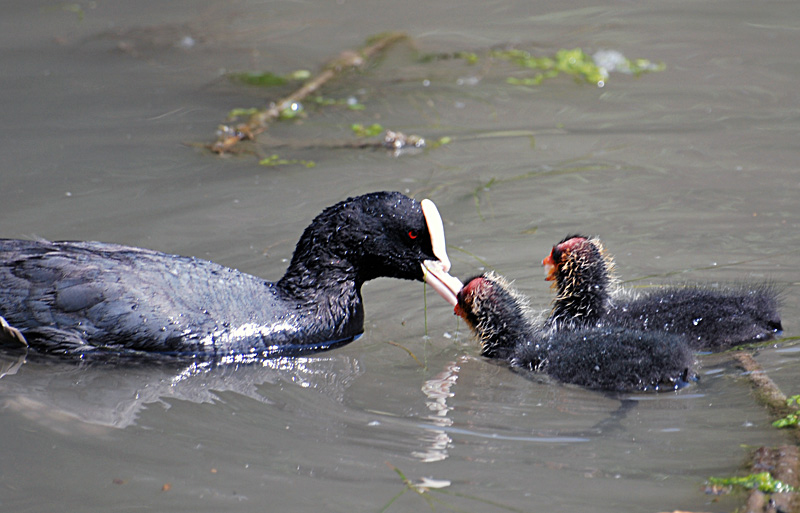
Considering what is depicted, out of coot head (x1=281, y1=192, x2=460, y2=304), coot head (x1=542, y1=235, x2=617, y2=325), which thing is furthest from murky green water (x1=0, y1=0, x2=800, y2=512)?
coot head (x1=542, y1=235, x2=617, y2=325)

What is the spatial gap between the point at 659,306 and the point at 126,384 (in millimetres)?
2393

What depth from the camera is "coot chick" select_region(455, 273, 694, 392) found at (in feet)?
12.8

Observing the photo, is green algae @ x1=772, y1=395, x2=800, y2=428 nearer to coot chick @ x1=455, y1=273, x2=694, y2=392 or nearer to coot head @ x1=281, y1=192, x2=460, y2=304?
coot chick @ x1=455, y1=273, x2=694, y2=392

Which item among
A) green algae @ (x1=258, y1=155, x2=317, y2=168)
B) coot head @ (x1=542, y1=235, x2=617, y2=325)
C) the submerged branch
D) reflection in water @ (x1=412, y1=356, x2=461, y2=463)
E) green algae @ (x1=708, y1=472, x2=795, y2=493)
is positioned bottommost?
reflection in water @ (x1=412, y1=356, x2=461, y2=463)

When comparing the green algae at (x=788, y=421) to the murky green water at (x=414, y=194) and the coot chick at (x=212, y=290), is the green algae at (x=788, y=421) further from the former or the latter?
the coot chick at (x=212, y=290)

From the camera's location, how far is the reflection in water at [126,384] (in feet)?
12.7

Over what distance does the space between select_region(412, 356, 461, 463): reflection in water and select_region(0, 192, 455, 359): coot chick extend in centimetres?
54

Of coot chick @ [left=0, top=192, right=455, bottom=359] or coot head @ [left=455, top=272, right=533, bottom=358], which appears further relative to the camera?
coot head @ [left=455, top=272, right=533, bottom=358]

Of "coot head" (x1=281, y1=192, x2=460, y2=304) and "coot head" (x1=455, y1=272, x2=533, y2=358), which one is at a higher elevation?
"coot head" (x1=281, y1=192, x2=460, y2=304)

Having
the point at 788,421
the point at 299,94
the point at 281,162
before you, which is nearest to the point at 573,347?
the point at 788,421

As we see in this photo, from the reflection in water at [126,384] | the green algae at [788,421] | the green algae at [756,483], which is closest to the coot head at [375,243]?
the reflection in water at [126,384]

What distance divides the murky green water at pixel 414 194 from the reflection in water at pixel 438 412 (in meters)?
0.02

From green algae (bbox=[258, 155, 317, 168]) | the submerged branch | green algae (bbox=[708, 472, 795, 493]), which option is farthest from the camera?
the submerged branch

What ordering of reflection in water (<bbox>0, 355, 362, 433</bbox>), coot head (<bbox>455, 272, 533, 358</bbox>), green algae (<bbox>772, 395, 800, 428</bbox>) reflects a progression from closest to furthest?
green algae (<bbox>772, 395, 800, 428</bbox>), reflection in water (<bbox>0, 355, 362, 433</bbox>), coot head (<bbox>455, 272, 533, 358</bbox>)
